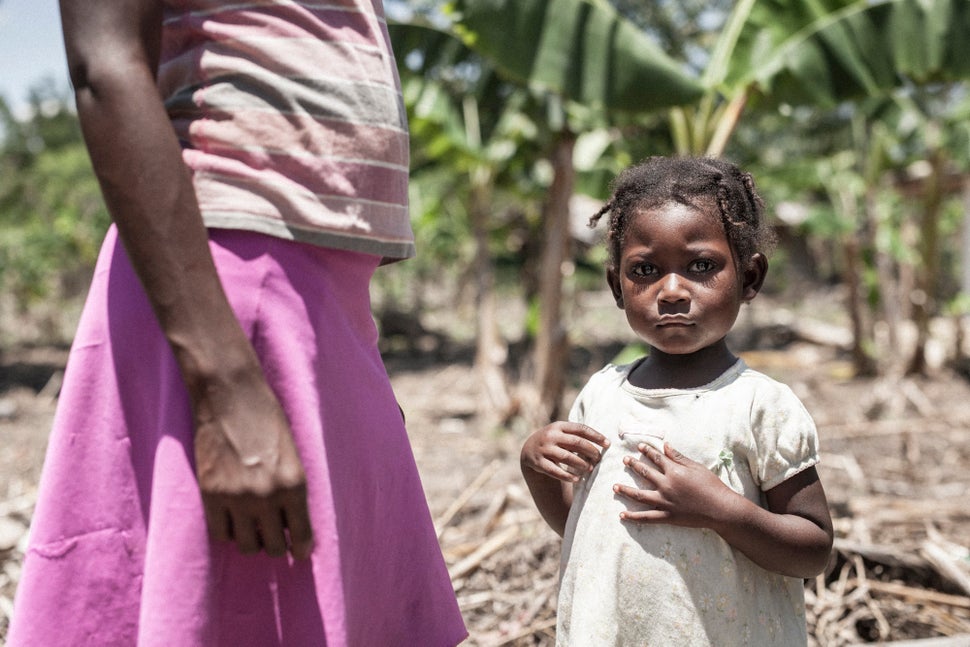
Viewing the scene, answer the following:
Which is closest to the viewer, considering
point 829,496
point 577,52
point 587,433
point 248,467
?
point 248,467

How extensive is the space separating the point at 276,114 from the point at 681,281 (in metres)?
0.62

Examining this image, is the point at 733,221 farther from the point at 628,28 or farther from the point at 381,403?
Answer: the point at 628,28

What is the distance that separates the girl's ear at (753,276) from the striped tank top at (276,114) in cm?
60

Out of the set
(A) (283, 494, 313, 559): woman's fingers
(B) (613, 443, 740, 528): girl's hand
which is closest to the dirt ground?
(B) (613, 443, 740, 528): girl's hand

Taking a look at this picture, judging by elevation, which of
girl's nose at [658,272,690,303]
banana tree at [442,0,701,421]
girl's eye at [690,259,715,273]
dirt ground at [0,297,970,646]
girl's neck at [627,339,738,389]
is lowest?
dirt ground at [0,297,970,646]

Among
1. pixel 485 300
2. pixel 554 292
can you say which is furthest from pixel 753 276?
pixel 485 300

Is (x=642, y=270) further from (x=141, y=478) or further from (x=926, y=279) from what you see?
(x=926, y=279)

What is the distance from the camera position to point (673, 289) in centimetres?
129

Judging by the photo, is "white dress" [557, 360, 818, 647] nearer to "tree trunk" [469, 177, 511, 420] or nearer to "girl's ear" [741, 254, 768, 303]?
"girl's ear" [741, 254, 768, 303]

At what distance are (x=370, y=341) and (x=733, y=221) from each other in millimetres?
574

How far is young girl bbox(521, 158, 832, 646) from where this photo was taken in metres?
1.26

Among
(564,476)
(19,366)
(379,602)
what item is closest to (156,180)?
(379,602)

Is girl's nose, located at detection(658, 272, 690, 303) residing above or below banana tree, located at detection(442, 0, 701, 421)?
below

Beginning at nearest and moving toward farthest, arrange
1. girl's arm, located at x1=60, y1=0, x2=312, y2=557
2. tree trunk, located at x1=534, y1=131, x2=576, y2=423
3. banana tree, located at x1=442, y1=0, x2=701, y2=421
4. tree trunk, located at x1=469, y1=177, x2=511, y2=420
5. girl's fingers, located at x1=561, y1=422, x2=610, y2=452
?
girl's arm, located at x1=60, y1=0, x2=312, y2=557
girl's fingers, located at x1=561, y1=422, x2=610, y2=452
banana tree, located at x1=442, y1=0, x2=701, y2=421
tree trunk, located at x1=534, y1=131, x2=576, y2=423
tree trunk, located at x1=469, y1=177, x2=511, y2=420
